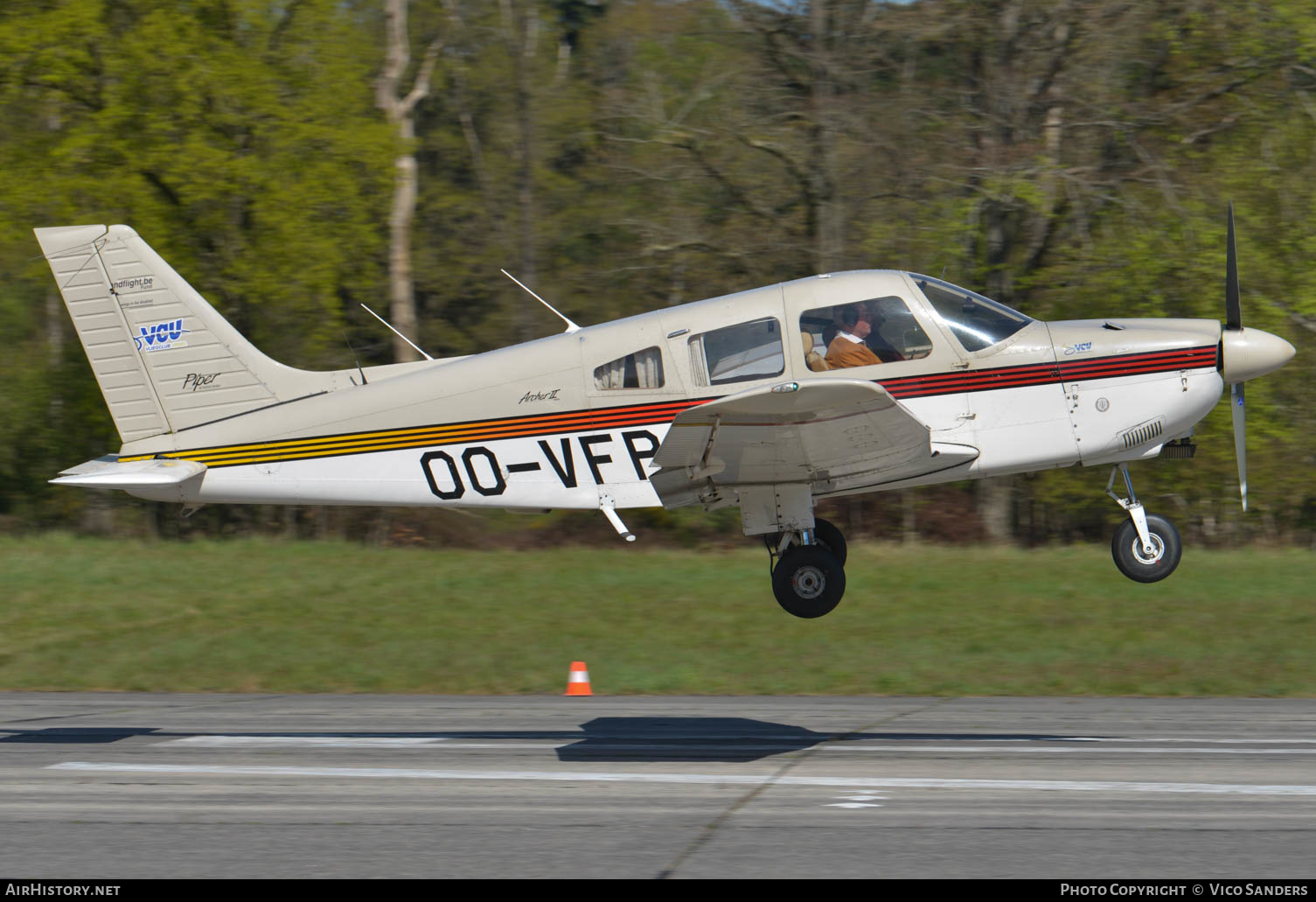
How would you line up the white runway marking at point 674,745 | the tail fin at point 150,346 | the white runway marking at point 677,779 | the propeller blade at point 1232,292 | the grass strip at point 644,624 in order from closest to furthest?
the propeller blade at point 1232,292 → the white runway marking at point 677,779 → the tail fin at point 150,346 → the white runway marking at point 674,745 → the grass strip at point 644,624

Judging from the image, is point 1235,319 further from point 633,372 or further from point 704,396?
point 633,372

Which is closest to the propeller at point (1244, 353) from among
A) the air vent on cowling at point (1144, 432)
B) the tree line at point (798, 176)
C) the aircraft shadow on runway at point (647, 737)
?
the air vent on cowling at point (1144, 432)

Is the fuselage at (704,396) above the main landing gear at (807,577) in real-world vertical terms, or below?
above

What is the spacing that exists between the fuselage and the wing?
0.20 m

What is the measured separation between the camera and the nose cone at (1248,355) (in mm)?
10055

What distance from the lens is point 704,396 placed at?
10070 millimetres

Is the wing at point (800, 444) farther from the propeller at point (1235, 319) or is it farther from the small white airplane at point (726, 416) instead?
the propeller at point (1235, 319)

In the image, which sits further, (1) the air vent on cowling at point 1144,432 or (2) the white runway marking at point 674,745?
(2) the white runway marking at point 674,745

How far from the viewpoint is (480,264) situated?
29188mm

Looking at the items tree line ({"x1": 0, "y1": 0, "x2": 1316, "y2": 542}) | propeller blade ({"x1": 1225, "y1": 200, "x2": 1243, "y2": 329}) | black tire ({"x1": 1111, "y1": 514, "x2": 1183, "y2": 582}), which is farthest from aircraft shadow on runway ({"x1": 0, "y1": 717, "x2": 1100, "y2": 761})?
tree line ({"x1": 0, "y1": 0, "x2": 1316, "y2": 542})

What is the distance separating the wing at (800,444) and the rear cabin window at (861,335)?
263 mm

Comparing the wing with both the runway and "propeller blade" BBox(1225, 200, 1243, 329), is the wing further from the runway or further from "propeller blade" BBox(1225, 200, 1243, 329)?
Result: the runway

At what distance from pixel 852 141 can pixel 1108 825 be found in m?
16.6
